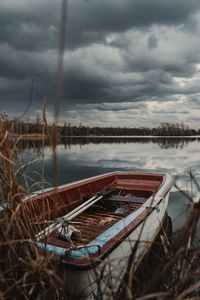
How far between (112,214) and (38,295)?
11.8 feet

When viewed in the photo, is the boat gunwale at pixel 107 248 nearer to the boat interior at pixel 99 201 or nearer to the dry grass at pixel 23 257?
the dry grass at pixel 23 257

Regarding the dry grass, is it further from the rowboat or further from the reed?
the rowboat

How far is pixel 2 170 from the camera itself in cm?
181

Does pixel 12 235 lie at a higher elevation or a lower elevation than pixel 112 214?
higher

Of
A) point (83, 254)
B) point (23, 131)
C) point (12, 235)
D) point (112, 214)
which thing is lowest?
point (112, 214)

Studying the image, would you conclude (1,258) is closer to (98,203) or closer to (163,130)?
(98,203)

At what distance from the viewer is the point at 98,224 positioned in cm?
455

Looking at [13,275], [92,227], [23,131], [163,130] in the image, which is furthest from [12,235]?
[163,130]

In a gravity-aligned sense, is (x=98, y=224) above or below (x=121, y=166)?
above

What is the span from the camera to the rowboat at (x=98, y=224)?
2061 mm

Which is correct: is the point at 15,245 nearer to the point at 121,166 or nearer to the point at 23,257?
the point at 23,257

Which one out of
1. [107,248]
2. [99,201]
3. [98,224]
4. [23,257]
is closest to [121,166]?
[99,201]

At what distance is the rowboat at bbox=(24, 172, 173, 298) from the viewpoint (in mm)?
2061

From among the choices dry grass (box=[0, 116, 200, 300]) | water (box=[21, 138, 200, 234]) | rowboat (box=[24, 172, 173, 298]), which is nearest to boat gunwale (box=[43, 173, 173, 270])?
rowboat (box=[24, 172, 173, 298])
